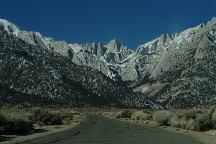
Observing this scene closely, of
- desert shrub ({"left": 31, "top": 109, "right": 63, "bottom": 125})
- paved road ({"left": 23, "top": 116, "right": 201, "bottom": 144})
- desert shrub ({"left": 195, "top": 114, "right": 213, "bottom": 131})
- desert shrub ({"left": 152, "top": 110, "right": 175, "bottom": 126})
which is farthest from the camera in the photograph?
desert shrub ({"left": 152, "top": 110, "right": 175, "bottom": 126})

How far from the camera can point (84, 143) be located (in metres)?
33.9

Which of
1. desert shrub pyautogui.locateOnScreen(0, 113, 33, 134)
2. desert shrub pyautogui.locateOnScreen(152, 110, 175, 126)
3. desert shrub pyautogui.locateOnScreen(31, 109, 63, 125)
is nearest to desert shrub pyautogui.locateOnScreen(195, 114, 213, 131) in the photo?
desert shrub pyautogui.locateOnScreen(152, 110, 175, 126)

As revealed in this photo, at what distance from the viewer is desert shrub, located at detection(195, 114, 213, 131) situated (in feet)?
180

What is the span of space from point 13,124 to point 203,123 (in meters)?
20.7

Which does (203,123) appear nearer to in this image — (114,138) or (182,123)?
(182,123)

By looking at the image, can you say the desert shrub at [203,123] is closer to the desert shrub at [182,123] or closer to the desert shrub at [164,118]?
the desert shrub at [182,123]

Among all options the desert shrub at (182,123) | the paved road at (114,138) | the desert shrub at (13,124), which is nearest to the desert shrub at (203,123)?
the desert shrub at (182,123)

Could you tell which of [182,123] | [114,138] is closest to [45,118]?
[182,123]

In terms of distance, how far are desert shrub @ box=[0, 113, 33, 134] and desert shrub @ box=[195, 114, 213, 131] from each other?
18.4 meters

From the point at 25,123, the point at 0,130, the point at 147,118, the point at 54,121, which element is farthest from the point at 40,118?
the point at 147,118

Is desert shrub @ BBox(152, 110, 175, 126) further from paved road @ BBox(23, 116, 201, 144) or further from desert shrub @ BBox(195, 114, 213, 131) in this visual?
paved road @ BBox(23, 116, 201, 144)

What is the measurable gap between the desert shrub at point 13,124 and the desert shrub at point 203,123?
60.4ft

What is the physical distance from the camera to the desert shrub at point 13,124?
46.8m

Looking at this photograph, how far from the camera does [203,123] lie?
180 ft
